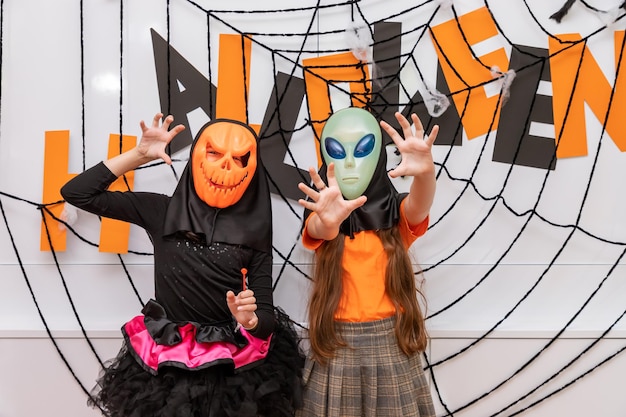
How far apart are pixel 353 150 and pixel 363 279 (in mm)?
298

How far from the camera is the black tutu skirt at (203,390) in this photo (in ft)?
3.22

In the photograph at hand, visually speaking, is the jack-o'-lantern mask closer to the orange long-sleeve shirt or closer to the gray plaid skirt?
the orange long-sleeve shirt

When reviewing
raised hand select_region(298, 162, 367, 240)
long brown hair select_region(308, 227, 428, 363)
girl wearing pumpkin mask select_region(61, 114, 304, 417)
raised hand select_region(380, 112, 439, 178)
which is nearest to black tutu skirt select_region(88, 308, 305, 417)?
girl wearing pumpkin mask select_region(61, 114, 304, 417)

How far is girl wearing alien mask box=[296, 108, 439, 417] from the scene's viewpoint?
42.3 inches

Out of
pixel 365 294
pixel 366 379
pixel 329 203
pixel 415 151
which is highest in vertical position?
pixel 415 151

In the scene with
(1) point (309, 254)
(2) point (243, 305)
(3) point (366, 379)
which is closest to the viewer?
(2) point (243, 305)

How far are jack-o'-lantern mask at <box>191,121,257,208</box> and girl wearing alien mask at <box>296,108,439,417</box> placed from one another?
6.4 inches

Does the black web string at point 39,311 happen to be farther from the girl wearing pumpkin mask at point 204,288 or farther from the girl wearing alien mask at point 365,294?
the girl wearing alien mask at point 365,294

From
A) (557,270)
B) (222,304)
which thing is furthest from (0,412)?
(557,270)

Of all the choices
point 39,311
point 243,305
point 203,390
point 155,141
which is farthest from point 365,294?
point 39,311

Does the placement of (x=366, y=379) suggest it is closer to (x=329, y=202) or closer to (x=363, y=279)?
(x=363, y=279)

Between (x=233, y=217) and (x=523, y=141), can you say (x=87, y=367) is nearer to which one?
(x=233, y=217)

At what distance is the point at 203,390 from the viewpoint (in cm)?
99

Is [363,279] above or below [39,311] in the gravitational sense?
above
